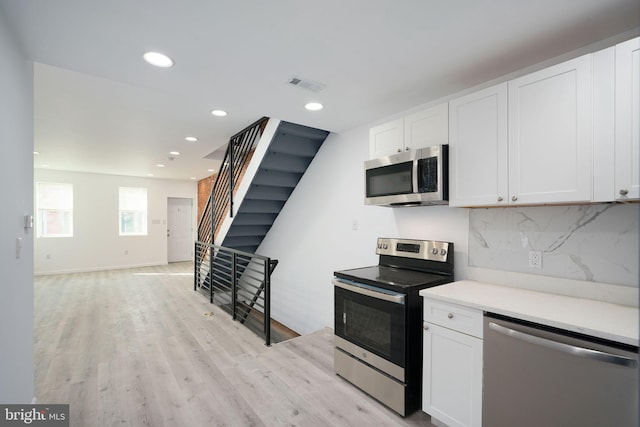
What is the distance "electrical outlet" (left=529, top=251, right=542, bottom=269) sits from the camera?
6.40 ft

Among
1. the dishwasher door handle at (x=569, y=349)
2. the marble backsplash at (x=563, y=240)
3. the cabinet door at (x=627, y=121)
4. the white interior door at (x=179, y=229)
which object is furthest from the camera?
the white interior door at (x=179, y=229)

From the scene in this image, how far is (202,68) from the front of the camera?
204 centimetres

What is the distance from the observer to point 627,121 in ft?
4.60

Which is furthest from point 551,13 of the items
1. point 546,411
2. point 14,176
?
point 14,176

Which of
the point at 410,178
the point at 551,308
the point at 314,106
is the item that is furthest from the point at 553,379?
the point at 314,106

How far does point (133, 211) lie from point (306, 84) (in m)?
8.28

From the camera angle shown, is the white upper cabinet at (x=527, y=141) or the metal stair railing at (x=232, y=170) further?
the metal stair railing at (x=232, y=170)

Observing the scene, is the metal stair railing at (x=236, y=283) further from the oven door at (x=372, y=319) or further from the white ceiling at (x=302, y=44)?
the white ceiling at (x=302, y=44)

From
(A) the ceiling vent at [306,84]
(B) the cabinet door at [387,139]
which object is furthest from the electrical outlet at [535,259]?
(A) the ceiling vent at [306,84]

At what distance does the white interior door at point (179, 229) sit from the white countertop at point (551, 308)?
9.23 meters

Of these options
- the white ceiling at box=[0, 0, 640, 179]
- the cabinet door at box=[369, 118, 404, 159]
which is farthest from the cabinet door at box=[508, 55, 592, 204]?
the cabinet door at box=[369, 118, 404, 159]

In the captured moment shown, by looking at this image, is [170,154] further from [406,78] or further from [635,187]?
[635,187]

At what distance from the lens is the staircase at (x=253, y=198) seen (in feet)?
11.6

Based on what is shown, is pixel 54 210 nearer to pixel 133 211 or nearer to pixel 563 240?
pixel 133 211
